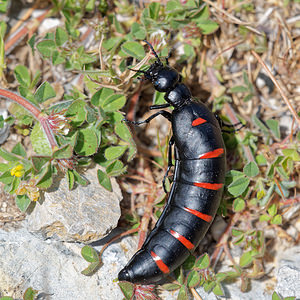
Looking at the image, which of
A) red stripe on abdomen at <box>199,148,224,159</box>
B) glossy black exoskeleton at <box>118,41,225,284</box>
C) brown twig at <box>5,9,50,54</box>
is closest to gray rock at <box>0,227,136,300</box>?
glossy black exoskeleton at <box>118,41,225,284</box>

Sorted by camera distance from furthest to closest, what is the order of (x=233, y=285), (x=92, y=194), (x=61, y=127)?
(x=233, y=285), (x=92, y=194), (x=61, y=127)

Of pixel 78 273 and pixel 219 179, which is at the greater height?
pixel 219 179

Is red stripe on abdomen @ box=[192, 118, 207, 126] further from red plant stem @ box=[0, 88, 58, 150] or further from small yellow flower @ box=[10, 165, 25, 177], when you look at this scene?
small yellow flower @ box=[10, 165, 25, 177]

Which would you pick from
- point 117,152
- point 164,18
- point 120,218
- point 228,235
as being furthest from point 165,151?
point 164,18

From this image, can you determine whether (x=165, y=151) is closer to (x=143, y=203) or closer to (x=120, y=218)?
(x=143, y=203)

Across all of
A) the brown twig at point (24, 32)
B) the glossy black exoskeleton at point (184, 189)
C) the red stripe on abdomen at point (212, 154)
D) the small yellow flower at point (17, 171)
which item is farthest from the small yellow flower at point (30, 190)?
the brown twig at point (24, 32)

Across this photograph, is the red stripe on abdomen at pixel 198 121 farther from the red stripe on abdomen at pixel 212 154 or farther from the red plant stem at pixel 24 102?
the red plant stem at pixel 24 102
